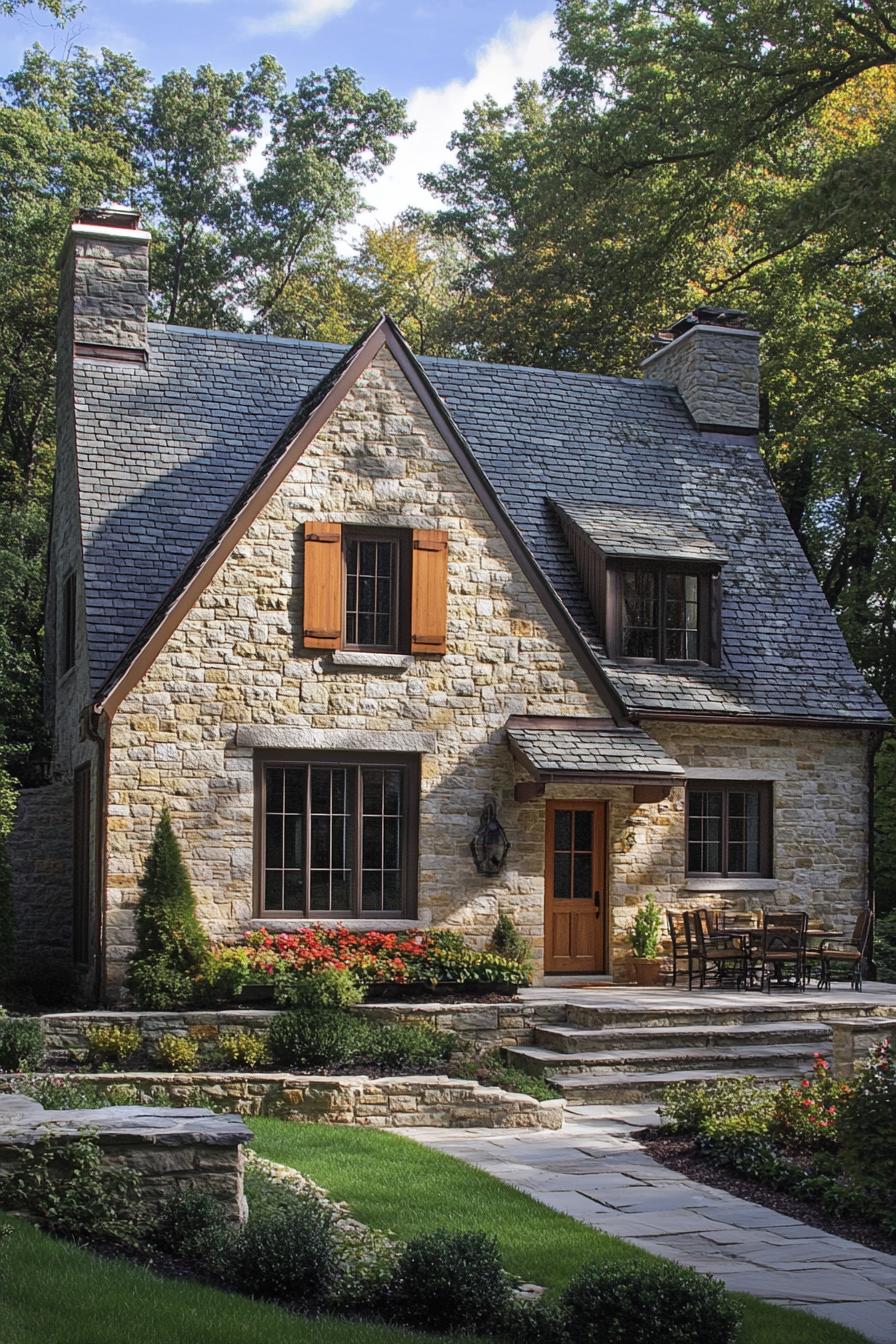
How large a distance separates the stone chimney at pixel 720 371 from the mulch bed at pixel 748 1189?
1357cm

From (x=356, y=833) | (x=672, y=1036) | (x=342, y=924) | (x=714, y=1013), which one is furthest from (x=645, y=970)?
(x=356, y=833)

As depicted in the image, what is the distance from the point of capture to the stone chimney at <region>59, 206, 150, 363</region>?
19.8 meters

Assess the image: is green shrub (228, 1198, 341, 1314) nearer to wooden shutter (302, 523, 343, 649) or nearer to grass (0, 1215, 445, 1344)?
grass (0, 1215, 445, 1344)

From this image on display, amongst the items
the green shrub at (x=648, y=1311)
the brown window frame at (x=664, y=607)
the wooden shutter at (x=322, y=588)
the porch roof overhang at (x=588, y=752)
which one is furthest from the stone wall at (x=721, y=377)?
the green shrub at (x=648, y=1311)

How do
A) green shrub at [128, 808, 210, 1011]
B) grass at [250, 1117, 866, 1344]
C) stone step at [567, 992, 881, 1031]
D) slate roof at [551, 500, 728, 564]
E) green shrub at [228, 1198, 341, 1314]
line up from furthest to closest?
1. slate roof at [551, 500, 728, 564]
2. stone step at [567, 992, 881, 1031]
3. green shrub at [128, 808, 210, 1011]
4. grass at [250, 1117, 866, 1344]
5. green shrub at [228, 1198, 341, 1314]

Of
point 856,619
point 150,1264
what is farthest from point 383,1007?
Result: point 856,619

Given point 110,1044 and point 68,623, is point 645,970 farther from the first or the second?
point 68,623

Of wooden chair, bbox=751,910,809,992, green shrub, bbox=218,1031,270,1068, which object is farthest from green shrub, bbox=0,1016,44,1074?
wooden chair, bbox=751,910,809,992

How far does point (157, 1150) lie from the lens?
7426 mm

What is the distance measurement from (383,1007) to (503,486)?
27.0 ft

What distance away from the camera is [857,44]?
792 inches

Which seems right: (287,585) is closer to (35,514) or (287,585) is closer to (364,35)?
(364,35)

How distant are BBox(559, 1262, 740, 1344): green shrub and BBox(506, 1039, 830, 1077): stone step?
306 inches

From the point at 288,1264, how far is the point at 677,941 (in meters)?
12.2
